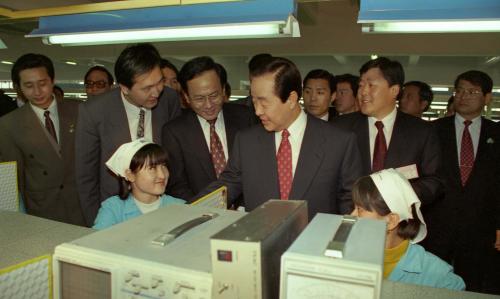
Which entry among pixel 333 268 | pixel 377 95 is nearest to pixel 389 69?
pixel 377 95

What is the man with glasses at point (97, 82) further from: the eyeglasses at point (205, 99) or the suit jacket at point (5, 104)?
the eyeglasses at point (205, 99)

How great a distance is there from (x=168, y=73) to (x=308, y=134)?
75.5 inches

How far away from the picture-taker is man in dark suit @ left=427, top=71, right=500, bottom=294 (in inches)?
105

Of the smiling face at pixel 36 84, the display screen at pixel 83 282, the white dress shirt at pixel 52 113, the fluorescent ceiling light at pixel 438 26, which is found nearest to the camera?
the display screen at pixel 83 282

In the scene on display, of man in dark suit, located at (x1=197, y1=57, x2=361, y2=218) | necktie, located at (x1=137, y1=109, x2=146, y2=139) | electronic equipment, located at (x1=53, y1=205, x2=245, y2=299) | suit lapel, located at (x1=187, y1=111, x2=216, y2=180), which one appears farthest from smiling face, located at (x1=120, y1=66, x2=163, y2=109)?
electronic equipment, located at (x1=53, y1=205, x2=245, y2=299)

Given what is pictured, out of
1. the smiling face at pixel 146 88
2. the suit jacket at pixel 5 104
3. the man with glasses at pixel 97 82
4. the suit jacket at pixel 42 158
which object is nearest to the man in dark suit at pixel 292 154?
the smiling face at pixel 146 88

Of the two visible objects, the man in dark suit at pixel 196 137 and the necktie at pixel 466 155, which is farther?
the necktie at pixel 466 155

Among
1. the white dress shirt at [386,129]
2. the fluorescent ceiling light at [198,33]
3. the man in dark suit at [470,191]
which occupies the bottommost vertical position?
the man in dark suit at [470,191]

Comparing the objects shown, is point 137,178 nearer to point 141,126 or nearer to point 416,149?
point 141,126

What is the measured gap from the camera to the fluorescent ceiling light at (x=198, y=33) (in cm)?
168

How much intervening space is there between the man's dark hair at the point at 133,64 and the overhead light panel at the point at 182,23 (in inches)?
2.9

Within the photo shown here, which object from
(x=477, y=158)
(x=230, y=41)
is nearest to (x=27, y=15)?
(x=477, y=158)

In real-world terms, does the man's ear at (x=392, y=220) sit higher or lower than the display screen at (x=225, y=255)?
lower

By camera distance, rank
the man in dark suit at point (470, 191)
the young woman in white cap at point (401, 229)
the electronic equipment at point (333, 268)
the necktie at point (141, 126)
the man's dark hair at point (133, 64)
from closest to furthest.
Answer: the electronic equipment at point (333, 268) < the young woman in white cap at point (401, 229) < the man's dark hair at point (133, 64) < the necktie at point (141, 126) < the man in dark suit at point (470, 191)
